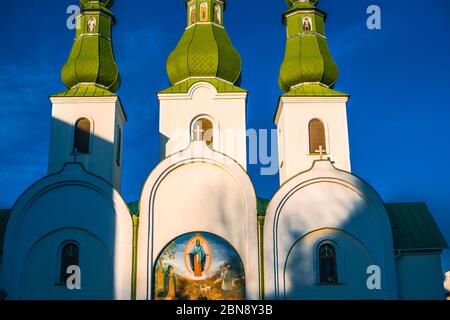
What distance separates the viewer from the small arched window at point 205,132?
68.8ft

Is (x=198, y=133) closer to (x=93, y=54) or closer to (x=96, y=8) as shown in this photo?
(x=93, y=54)

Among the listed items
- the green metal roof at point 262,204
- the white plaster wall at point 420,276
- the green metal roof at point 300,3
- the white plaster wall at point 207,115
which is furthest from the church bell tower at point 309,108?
the white plaster wall at point 420,276

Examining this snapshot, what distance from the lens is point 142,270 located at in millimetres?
17297

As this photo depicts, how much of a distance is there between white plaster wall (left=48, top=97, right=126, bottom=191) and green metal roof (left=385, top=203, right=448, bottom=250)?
962 centimetres

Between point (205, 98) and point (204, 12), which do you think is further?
point (204, 12)

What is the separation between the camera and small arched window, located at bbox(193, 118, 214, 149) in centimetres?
2096

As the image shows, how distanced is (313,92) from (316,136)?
1.63 metres

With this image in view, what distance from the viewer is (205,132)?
69.5 feet

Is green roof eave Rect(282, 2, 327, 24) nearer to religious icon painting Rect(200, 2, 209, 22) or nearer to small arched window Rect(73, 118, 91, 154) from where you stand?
religious icon painting Rect(200, 2, 209, 22)

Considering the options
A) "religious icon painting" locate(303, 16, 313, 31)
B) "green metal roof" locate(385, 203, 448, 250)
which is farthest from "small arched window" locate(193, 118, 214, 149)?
"green metal roof" locate(385, 203, 448, 250)

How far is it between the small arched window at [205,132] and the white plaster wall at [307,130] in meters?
2.55

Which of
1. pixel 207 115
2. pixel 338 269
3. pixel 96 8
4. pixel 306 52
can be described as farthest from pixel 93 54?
pixel 338 269

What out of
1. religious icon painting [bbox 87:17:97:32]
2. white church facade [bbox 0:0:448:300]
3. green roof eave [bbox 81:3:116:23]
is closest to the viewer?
white church facade [bbox 0:0:448:300]

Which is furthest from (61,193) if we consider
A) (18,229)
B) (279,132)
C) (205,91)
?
(279,132)
